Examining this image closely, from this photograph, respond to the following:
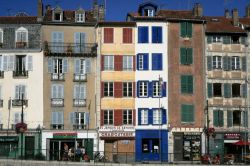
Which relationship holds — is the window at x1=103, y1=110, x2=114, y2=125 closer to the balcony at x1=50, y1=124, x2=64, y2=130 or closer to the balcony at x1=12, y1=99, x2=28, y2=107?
the balcony at x1=50, y1=124, x2=64, y2=130

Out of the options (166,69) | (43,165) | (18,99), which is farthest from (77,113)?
(43,165)

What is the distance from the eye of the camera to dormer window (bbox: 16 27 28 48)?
6611cm

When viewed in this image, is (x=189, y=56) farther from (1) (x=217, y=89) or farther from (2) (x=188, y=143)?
(2) (x=188, y=143)

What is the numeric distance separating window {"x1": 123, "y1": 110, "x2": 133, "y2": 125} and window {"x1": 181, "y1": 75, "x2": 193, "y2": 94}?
232 inches

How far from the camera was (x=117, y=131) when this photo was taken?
64938 millimetres

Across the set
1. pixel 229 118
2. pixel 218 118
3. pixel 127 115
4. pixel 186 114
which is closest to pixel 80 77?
pixel 127 115

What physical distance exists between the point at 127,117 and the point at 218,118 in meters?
9.42

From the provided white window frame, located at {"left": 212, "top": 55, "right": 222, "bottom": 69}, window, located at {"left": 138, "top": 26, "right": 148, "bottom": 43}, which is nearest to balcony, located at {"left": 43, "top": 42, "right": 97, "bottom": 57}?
window, located at {"left": 138, "top": 26, "right": 148, "bottom": 43}

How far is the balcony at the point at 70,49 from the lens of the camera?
65.9 meters

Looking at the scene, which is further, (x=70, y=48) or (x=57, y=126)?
(x=70, y=48)

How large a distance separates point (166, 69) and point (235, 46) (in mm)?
7846

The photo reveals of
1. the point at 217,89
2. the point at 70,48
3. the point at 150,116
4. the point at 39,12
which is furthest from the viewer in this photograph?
the point at 217,89

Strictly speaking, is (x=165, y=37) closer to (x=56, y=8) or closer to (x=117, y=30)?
(x=117, y=30)

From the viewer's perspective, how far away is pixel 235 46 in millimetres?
67688
